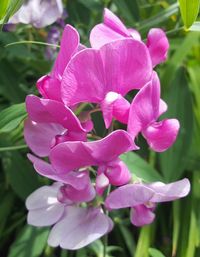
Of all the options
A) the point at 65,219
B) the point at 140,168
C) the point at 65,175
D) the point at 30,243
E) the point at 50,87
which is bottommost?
the point at 30,243

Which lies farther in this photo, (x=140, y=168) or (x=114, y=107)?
(x=140, y=168)

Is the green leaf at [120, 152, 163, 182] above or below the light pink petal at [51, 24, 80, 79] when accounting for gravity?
below

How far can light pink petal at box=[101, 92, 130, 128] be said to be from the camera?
63 centimetres

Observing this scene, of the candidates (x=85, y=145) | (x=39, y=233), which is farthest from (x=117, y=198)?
(x=39, y=233)

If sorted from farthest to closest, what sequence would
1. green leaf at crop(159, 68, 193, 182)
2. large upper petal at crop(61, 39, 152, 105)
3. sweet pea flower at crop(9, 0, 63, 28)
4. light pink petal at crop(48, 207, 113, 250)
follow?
green leaf at crop(159, 68, 193, 182)
sweet pea flower at crop(9, 0, 63, 28)
light pink petal at crop(48, 207, 113, 250)
large upper petal at crop(61, 39, 152, 105)

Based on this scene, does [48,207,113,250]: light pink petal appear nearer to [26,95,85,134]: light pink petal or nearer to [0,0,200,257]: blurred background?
[26,95,85,134]: light pink petal

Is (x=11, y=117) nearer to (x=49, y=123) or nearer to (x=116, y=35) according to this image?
(x=49, y=123)

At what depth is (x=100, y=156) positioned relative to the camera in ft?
2.14

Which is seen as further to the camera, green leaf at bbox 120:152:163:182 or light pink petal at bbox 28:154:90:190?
green leaf at bbox 120:152:163:182

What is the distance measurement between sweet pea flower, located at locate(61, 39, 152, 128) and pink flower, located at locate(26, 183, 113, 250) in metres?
0.14

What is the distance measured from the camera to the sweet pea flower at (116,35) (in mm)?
643

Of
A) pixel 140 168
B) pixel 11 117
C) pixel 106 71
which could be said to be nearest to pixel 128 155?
pixel 140 168

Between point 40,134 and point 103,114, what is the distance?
0.12 metres

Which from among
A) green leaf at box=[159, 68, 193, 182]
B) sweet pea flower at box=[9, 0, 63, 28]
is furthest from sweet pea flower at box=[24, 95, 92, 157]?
green leaf at box=[159, 68, 193, 182]
